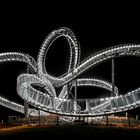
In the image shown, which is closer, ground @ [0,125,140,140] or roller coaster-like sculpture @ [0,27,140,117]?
ground @ [0,125,140,140]

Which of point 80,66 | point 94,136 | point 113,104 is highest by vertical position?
point 80,66

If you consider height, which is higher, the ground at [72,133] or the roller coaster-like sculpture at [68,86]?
the roller coaster-like sculpture at [68,86]

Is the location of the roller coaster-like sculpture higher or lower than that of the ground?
higher

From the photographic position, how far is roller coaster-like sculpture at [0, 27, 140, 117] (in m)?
38.0

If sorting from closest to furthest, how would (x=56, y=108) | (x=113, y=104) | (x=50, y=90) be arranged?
(x=113, y=104)
(x=56, y=108)
(x=50, y=90)

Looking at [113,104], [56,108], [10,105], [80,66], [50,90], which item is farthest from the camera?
[10,105]

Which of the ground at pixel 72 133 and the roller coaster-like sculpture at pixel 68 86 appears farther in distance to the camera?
the roller coaster-like sculpture at pixel 68 86

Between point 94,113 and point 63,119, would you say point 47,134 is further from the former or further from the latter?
point 63,119

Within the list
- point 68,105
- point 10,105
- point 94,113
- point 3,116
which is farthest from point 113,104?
point 3,116

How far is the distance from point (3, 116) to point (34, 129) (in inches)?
1184

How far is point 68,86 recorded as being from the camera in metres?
44.9

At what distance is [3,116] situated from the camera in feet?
210

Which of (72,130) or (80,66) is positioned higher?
(80,66)

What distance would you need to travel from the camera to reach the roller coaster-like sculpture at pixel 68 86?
3797 cm
